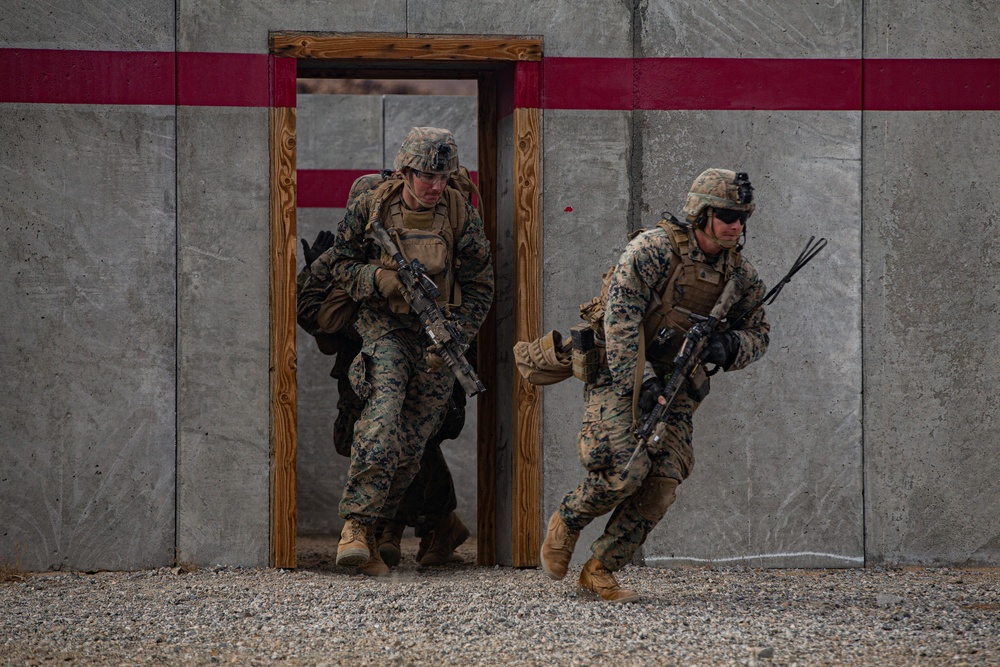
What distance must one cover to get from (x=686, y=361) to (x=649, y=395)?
0.76 feet

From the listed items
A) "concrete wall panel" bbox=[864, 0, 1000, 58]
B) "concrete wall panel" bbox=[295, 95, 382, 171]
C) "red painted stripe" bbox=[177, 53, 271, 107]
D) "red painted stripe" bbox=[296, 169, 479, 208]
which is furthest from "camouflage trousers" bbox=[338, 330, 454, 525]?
"concrete wall panel" bbox=[295, 95, 382, 171]

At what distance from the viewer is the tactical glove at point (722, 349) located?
589 centimetres

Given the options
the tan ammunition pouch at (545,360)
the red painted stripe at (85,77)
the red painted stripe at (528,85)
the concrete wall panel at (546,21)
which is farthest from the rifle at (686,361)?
the red painted stripe at (85,77)

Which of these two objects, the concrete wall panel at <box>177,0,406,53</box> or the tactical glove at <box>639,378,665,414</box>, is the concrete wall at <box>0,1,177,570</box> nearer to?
the concrete wall panel at <box>177,0,406,53</box>

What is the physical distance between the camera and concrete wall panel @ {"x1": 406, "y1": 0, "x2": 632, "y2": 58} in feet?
22.9

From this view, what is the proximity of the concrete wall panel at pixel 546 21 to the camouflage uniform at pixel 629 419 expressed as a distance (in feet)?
4.73

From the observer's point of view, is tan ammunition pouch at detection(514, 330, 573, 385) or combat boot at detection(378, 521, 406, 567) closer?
tan ammunition pouch at detection(514, 330, 573, 385)

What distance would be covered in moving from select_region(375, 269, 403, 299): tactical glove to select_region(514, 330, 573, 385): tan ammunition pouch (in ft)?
2.33

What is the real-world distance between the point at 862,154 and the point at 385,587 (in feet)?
11.3

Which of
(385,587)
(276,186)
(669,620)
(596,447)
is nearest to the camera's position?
(669,620)

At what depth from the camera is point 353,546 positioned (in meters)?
6.40

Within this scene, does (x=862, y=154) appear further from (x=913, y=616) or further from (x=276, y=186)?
(x=276, y=186)

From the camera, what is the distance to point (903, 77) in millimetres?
7219

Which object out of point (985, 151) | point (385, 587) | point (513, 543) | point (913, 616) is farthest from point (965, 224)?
point (385, 587)
